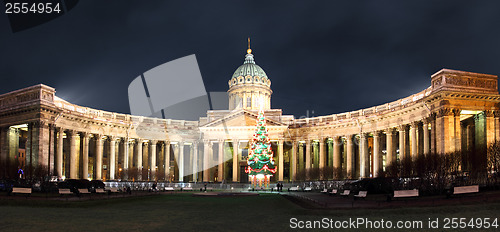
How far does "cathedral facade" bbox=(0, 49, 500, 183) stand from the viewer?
49.6 m

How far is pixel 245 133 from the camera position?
259ft

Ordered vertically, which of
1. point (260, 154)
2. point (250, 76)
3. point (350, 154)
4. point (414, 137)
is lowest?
point (350, 154)

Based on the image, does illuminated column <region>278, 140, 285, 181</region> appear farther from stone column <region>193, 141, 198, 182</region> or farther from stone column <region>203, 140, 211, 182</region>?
stone column <region>193, 141, 198, 182</region>

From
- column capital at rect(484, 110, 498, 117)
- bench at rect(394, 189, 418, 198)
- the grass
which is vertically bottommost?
the grass

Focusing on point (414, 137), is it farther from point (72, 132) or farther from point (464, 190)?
point (72, 132)

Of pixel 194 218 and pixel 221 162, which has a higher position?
pixel 221 162

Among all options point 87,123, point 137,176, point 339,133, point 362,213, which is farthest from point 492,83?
point 87,123

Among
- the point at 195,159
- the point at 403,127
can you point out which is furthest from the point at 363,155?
the point at 195,159

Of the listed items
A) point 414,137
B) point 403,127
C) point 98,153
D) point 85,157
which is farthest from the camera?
point 98,153

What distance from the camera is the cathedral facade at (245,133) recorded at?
4962 centimetres

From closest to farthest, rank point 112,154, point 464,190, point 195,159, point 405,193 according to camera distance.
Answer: point 464,190
point 405,193
point 112,154
point 195,159

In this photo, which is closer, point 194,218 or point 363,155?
point 194,218

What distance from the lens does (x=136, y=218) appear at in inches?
826

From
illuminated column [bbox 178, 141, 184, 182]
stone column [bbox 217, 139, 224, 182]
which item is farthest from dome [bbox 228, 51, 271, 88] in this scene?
illuminated column [bbox 178, 141, 184, 182]
